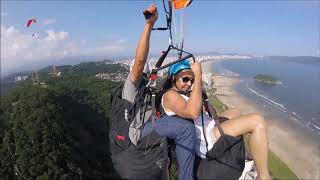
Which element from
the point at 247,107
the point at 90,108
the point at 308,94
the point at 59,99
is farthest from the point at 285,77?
the point at 59,99

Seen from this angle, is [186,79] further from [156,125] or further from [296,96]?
[296,96]

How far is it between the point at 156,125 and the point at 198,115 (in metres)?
0.36

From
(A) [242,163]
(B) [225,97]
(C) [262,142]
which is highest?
(C) [262,142]

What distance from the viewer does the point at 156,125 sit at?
3.11 metres

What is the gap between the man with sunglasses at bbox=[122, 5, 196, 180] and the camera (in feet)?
9.77

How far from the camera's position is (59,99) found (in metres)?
37.4

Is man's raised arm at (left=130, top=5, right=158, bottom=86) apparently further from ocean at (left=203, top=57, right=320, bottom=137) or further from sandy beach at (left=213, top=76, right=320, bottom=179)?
sandy beach at (left=213, top=76, right=320, bottom=179)

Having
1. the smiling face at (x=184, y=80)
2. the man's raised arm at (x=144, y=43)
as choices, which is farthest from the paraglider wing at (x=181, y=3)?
the smiling face at (x=184, y=80)

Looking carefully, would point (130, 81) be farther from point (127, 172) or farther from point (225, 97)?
point (225, 97)

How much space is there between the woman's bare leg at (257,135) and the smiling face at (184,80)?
51 centimetres

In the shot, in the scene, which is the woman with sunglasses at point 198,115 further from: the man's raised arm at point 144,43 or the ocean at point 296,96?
the ocean at point 296,96

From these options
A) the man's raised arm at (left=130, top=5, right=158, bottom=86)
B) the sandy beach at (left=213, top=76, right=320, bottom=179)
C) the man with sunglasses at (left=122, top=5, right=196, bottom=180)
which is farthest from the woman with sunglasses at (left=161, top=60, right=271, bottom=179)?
the sandy beach at (left=213, top=76, right=320, bottom=179)

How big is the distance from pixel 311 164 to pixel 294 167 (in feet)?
3.45

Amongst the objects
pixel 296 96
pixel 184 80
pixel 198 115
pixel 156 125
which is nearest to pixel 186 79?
pixel 184 80
